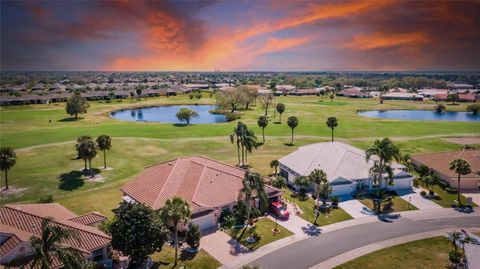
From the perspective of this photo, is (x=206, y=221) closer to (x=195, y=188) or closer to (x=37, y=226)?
(x=195, y=188)

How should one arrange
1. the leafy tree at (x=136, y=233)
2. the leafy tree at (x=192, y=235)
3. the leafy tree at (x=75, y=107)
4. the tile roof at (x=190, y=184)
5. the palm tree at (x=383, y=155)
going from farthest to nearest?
the leafy tree at (x=75, y=107), the palm tree at (x=383, y=155), the tile roof at (x=190, y=184), the leafy tree at (x=192, y=235), the leafy tree at (x=136, y=233)

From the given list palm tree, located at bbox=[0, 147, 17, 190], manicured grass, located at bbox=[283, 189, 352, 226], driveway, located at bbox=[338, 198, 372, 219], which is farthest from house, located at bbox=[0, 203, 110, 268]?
driveway, located at bbox=[338, 198, 372, 219]

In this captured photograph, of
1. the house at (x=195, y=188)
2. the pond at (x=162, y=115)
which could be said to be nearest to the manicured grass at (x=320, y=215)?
the house at (x=195, y=188)

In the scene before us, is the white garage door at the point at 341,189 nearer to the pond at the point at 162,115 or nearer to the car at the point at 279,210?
the car at the point at 279,210

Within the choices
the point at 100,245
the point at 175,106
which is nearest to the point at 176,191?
the point at 100,245

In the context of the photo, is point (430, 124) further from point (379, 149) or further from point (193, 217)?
point (193, 217)

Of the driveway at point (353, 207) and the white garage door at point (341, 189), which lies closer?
the driveway at point (353, 207)

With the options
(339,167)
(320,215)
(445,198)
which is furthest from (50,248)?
(445,198)
